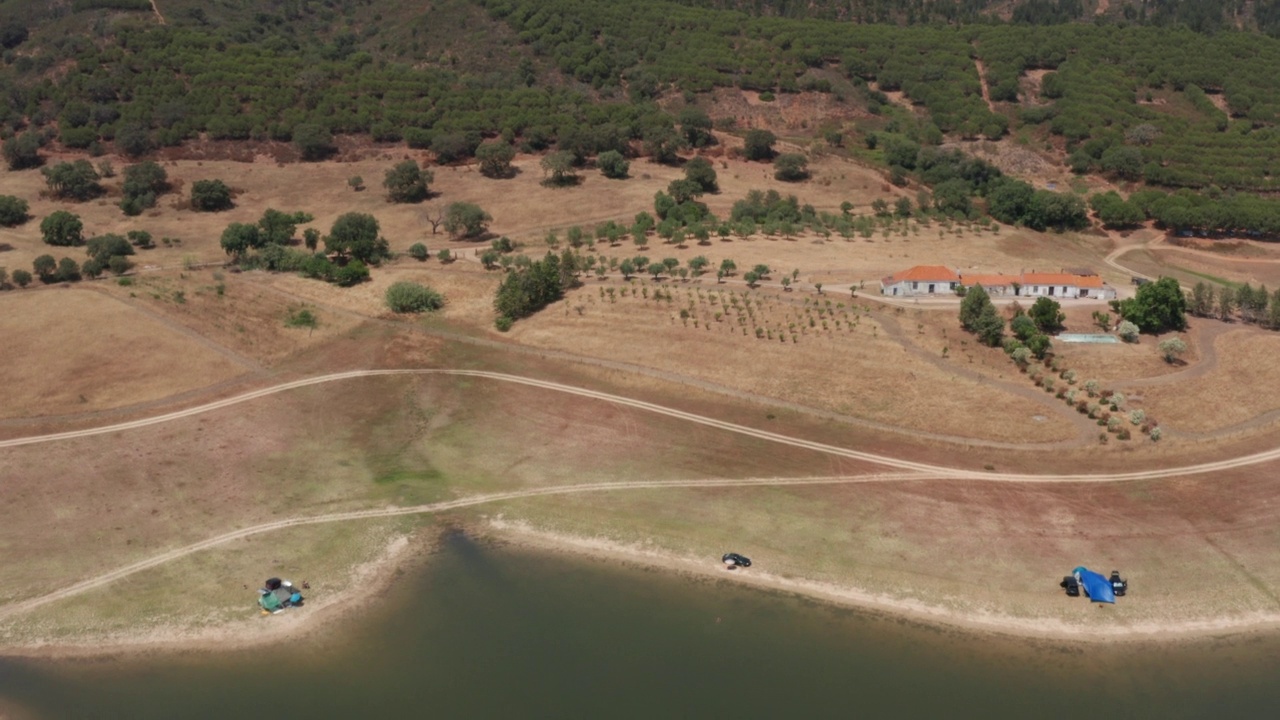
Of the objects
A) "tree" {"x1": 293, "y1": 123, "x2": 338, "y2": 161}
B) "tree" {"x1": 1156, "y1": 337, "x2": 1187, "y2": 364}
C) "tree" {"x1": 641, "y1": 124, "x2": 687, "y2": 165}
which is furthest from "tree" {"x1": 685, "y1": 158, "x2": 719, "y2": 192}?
"tree" {"x1": 1156, "y1": 337, "x2": 1187, "y2": 364}

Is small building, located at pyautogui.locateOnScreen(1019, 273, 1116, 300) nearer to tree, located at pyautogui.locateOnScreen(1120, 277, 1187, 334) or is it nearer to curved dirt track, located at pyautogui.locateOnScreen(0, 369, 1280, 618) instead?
tree, located at pyautogui.locateOnScreen(1120, 277, 1187, 334)

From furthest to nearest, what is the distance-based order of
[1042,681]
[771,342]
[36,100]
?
1. [36,100]
2. [771,342]
3. [1042,681]

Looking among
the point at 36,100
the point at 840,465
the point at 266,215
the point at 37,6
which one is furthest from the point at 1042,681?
the point at 37,6

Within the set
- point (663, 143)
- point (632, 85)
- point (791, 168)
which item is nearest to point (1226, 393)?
point (791, 168)

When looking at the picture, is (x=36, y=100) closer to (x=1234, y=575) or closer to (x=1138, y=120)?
(x=1234, y=575)

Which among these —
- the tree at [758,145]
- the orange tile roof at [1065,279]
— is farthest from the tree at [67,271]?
the orange tile roof at [1065,279]

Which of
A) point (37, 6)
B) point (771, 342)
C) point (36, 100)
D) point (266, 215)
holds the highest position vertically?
point (37, 6)

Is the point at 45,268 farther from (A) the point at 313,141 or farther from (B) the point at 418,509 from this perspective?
(B) the point at 418,509

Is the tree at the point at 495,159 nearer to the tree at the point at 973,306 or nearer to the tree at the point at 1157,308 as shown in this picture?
the tree at the point at 973,306
